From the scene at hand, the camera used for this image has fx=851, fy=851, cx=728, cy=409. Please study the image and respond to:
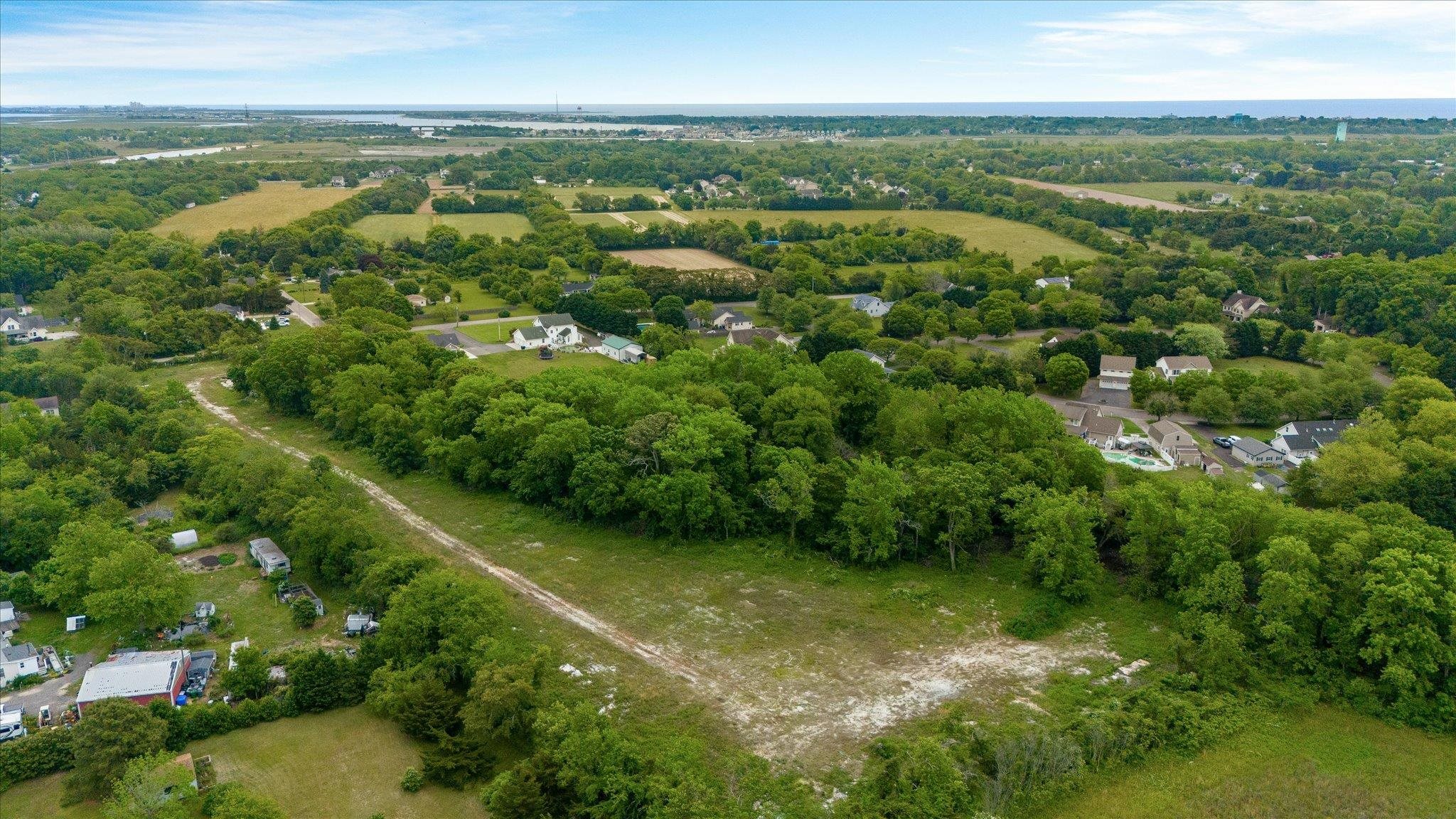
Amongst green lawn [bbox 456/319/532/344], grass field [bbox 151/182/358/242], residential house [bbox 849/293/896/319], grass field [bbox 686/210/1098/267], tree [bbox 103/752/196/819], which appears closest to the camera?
tree [bbox 103/752/196/819]

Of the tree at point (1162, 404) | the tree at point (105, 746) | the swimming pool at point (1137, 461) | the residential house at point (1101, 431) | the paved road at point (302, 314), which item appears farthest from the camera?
the paved road at point (302, 314)

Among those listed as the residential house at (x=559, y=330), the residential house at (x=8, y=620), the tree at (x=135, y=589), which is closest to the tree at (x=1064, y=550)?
the tree at (x=135, y=589)

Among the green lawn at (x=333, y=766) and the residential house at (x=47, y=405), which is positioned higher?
the residential house at (x=47, y=405)

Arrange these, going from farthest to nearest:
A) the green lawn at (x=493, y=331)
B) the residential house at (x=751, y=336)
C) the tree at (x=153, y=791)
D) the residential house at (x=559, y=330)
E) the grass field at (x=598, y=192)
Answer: the grass field at (x=598, y=192) → the green lawn at (x=493, y=331) → the residential house at (x=559, y=330) → the residential house at (x=751, y=336) → the tree at (x=153, y=791)

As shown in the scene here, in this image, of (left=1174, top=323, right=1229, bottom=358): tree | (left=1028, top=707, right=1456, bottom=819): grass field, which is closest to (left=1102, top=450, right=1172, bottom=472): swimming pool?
(left=1174, top=323, right=1229, bottom=358): tree

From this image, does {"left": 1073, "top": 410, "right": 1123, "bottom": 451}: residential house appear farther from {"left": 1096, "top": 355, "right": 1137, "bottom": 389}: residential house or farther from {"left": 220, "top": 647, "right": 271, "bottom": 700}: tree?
{"left": 220, "top": 647, "right": 271, "bottom": 700}: tree

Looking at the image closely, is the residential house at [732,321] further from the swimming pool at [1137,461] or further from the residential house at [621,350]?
the swimming pool at [1137,461]

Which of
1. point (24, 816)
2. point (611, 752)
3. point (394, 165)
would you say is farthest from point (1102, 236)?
point (394, 165)

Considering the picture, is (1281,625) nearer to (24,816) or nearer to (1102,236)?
(24,816)
